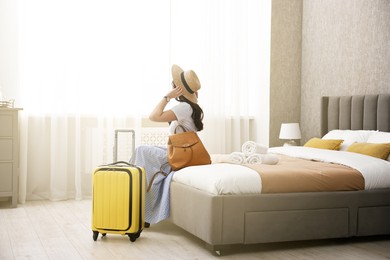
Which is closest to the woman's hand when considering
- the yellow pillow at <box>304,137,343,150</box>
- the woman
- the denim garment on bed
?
the woman

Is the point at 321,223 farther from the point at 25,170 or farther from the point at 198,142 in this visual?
the point at 25,170

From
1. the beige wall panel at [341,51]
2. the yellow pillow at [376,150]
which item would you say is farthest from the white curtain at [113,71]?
the yellow pillow at [376,150]

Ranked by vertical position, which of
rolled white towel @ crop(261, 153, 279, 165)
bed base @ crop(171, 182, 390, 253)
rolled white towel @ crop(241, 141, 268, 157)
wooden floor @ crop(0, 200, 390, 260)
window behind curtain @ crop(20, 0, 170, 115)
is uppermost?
window behind curtain @ crop(20, 0, 170, 115)

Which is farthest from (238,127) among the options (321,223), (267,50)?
(321,223)

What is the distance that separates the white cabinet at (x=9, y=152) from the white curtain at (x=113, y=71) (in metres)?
0.36

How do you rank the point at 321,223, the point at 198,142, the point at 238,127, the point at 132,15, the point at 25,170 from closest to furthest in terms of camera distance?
1. the point at 321,223
2. the point at 198,142
3. the point at 25,170
4. the point at 132,15
5. the point at 238,127

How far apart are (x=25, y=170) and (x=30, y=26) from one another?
144 cm

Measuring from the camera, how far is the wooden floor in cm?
351

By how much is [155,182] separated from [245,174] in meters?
0.89

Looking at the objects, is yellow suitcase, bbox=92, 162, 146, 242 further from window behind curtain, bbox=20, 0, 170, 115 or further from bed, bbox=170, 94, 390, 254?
window behind curtain, bbox=20, 0, 170, 115

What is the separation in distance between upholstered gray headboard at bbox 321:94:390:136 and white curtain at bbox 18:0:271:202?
0.98 m

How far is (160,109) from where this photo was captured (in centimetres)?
420

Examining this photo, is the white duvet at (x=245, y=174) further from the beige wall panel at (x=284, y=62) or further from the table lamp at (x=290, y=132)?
the beige wall panel at (x=284, y=62)

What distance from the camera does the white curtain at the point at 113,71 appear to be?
5.73 m
